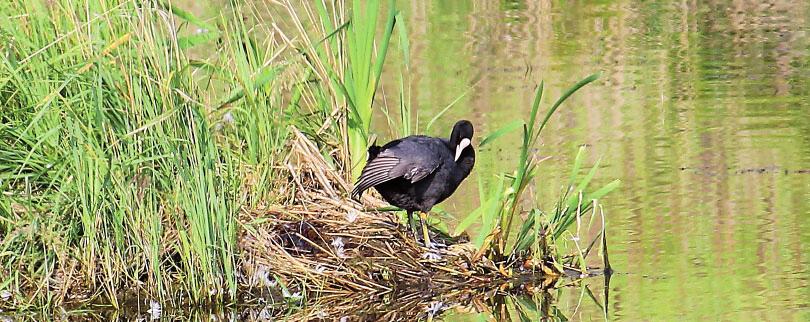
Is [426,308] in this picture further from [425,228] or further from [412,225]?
[412,225]

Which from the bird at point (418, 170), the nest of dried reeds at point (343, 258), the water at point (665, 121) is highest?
the bird at point (418, 170)

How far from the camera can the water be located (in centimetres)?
662

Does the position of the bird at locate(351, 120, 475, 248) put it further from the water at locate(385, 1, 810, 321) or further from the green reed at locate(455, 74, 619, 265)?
the water at locate(385, 1, 810, 321)

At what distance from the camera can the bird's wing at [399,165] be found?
21.8 ft

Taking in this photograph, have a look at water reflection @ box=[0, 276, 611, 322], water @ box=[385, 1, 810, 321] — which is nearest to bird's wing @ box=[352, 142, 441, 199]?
water reflection @ box=[0, 276, 611, 322]

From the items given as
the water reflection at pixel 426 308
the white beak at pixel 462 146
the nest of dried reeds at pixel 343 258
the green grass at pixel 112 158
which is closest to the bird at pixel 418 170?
the white beak at pixel 462 146

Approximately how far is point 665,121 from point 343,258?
4.12 metres

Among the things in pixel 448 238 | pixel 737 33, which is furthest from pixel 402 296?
pixel 737 33

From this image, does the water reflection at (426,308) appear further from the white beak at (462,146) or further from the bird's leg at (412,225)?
the white beak at (462,146)

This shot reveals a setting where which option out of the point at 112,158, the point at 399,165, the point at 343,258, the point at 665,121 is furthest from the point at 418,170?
the point at 665,121

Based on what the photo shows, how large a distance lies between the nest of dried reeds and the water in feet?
1.58

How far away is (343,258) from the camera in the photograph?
271 inches

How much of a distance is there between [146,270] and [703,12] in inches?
410

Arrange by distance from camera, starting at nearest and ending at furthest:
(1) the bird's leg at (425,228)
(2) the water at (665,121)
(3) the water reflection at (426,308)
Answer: (3) the water reflection at (426,308)
(2) the water at (665,121)
(1) the bird's leg at (425,228)
